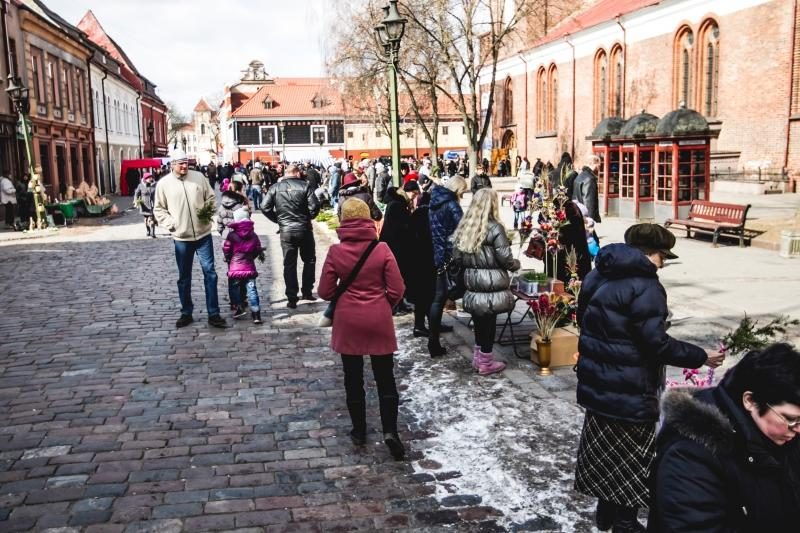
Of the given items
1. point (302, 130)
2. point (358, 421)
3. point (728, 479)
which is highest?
point (302, 130)

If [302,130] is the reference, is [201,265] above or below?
below

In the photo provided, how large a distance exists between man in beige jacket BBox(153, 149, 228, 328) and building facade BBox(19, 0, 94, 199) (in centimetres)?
2394

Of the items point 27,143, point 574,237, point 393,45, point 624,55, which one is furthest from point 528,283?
point 624,55

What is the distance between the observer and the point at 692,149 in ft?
62.0

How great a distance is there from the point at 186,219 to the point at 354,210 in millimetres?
4132

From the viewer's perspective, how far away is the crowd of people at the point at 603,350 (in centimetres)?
220

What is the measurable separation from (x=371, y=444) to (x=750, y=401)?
11.8 ft

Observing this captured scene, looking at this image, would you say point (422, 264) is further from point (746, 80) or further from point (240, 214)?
point (746, 80)

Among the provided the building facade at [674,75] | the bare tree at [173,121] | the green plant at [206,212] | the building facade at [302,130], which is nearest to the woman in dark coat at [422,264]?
the green plant at [206,212]

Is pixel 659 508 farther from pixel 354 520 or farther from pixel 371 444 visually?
pixel 371 444

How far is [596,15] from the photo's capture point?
41562mm

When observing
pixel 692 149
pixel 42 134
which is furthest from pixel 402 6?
pixel 42 134

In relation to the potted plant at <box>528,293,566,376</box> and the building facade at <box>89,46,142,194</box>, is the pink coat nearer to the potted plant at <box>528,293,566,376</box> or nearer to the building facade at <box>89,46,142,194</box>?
the potted plant at <box>528,293,566,376</box>

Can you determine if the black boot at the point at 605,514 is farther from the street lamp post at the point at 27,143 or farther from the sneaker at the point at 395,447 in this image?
the street lamp post at the point at 27,143
